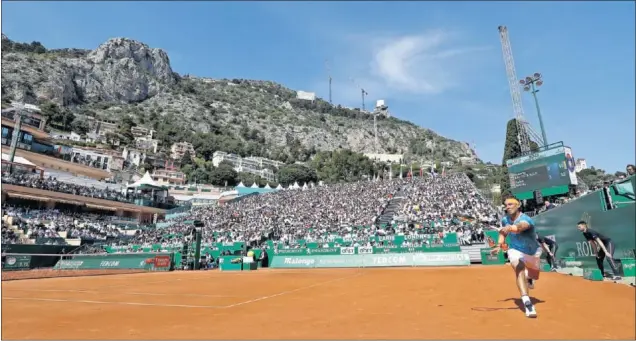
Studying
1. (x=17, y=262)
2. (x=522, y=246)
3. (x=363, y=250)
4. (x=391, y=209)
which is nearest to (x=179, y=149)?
(x=391, y=209)

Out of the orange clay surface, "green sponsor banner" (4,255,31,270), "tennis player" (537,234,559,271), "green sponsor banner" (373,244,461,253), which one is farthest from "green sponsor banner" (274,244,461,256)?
"green sponsor banner" (4,255,31,270)

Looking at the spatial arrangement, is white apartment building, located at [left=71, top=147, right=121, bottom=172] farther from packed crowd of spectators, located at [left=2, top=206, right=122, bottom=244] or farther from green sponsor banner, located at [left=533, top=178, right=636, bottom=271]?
green sponsor banner, located at [left=533, top=178, right=636, bottom=271]

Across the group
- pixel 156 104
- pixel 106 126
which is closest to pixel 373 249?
pixel 106 126

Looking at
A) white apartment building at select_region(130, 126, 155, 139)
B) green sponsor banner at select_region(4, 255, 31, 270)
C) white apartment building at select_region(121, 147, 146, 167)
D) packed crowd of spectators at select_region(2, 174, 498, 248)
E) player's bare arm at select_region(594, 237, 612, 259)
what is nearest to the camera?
player's bare arm at select_region(594, 237, 612, 259)

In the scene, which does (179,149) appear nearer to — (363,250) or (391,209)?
(391,209)

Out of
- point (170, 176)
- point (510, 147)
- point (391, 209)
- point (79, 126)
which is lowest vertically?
point (391, 209)

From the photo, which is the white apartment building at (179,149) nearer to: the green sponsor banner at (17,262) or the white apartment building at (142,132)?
the white apartment building at (142,132)
